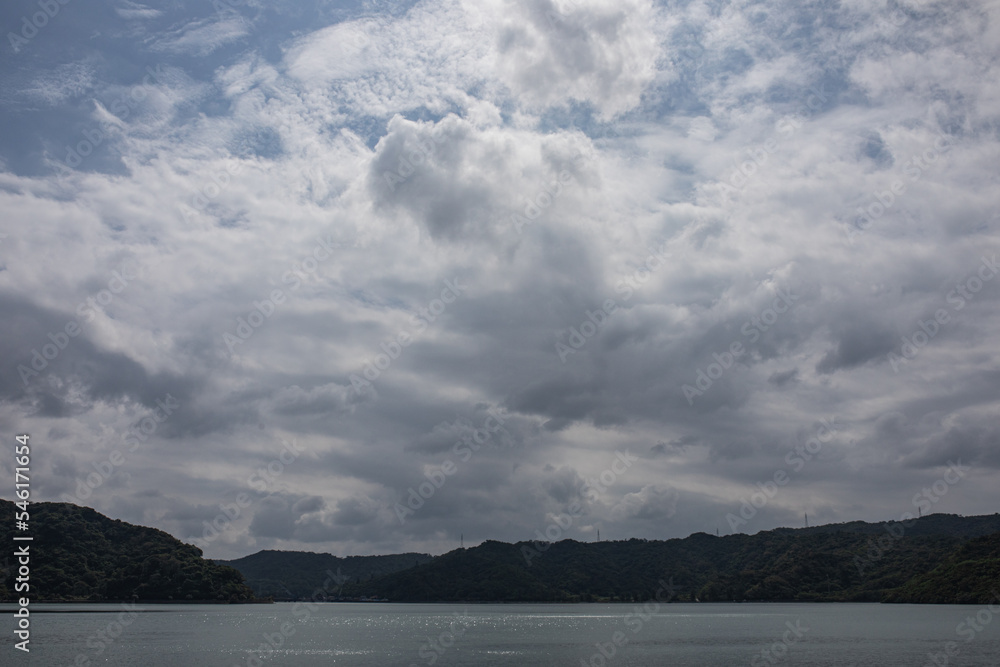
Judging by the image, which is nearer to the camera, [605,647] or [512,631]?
[605,647]

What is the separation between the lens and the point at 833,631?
497 ft

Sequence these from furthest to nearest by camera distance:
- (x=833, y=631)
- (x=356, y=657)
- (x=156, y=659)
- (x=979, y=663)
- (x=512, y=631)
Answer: (x=512, y=631)
(x=833, y=631)
(x=356, y=657)
(x=156, y=659)
(x=979, y=663)

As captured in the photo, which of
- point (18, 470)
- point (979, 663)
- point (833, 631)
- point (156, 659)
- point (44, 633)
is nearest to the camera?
point (18, 470)

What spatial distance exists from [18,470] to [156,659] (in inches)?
2076

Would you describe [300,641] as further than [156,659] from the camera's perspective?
Yes

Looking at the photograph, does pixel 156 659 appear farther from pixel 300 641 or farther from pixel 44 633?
pixel 44 633

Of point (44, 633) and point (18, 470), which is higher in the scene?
point (18, 470)

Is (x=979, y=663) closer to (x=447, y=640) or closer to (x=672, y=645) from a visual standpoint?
(x=672, y=645)

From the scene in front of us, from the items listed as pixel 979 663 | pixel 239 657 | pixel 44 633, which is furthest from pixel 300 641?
pixel 979 663

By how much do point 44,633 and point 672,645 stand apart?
112m

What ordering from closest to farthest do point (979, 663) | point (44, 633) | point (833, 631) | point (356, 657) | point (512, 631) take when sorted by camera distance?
point (979, 663) < point (356, 657) < point (44, 633) < point (833, 631) < point (512, 631)

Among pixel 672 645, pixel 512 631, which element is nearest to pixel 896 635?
pixel 672 645

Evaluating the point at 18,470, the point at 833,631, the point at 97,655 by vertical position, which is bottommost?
the point at 833,631

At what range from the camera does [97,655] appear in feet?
317
